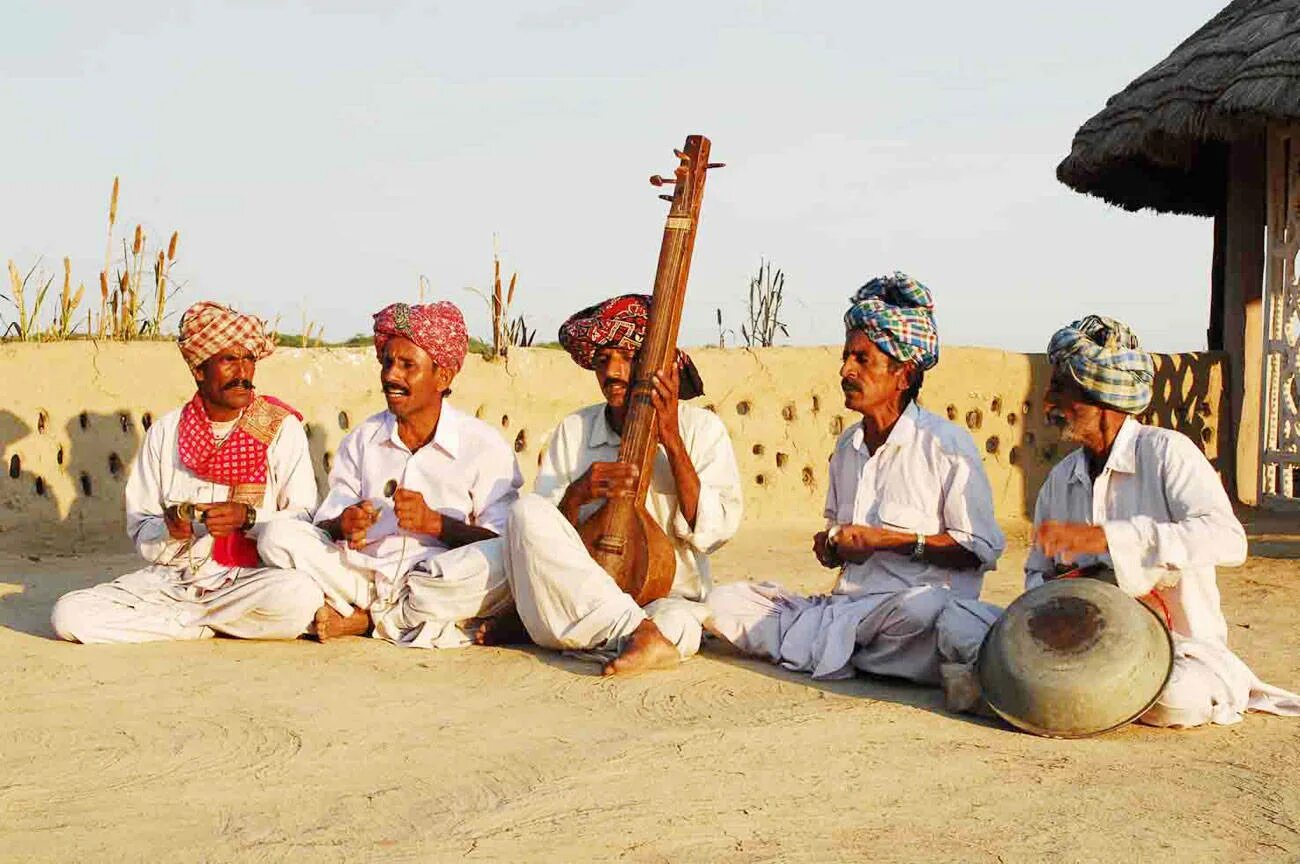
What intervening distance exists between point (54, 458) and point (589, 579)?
13.0ft

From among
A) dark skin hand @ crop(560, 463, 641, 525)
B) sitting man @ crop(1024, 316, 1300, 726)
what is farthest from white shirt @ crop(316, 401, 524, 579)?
sitting man @ crop(1024, 316, 1300, 726)

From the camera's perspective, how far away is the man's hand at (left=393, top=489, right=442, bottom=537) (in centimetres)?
506

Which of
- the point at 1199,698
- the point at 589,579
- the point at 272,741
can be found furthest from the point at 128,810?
the point at 1199,698

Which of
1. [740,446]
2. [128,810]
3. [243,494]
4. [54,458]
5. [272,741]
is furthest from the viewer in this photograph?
[740,446]

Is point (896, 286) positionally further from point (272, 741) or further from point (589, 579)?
point (272, 741)

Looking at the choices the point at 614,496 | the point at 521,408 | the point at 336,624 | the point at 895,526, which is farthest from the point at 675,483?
the point at 521,408

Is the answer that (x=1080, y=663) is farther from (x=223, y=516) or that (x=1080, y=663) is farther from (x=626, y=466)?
(x=223, y=516)

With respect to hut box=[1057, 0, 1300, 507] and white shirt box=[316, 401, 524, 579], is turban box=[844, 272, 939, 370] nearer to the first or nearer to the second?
white shirt box=[316, 401, 524, 579]

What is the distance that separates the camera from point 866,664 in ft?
15.3

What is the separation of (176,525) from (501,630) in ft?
3.88

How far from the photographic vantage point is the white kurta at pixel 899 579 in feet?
14.9

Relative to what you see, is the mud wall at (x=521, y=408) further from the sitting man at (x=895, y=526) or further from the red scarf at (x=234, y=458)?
the sitting man at (x=895, y=526)

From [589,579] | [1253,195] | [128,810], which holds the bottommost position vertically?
[128,810]

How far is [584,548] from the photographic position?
4.80 meters
